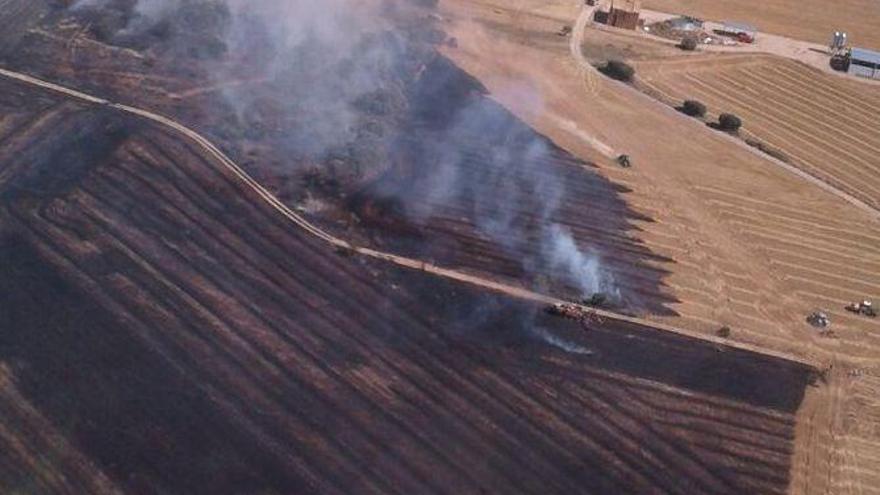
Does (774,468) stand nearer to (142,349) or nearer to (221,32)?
(142,349)

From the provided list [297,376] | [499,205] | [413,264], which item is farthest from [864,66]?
[297,376]

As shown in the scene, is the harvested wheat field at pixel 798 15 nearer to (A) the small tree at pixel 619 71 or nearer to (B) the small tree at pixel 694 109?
(A) the small tree at pixel 619 71

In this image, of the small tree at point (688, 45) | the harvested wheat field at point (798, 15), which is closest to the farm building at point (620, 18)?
the small tree at point (688, 45)

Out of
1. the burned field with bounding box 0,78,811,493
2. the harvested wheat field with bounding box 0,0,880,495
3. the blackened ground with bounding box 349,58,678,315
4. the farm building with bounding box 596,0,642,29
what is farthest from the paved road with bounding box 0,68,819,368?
the farm building with bounding box 596,0,642,29

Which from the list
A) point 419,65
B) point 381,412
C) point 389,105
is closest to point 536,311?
point 381,412

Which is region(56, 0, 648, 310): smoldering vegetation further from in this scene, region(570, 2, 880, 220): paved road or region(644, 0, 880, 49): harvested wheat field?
region(644, 0, 880, 49): harvested wheat field

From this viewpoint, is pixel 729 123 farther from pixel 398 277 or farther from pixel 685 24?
pixel 398 277
